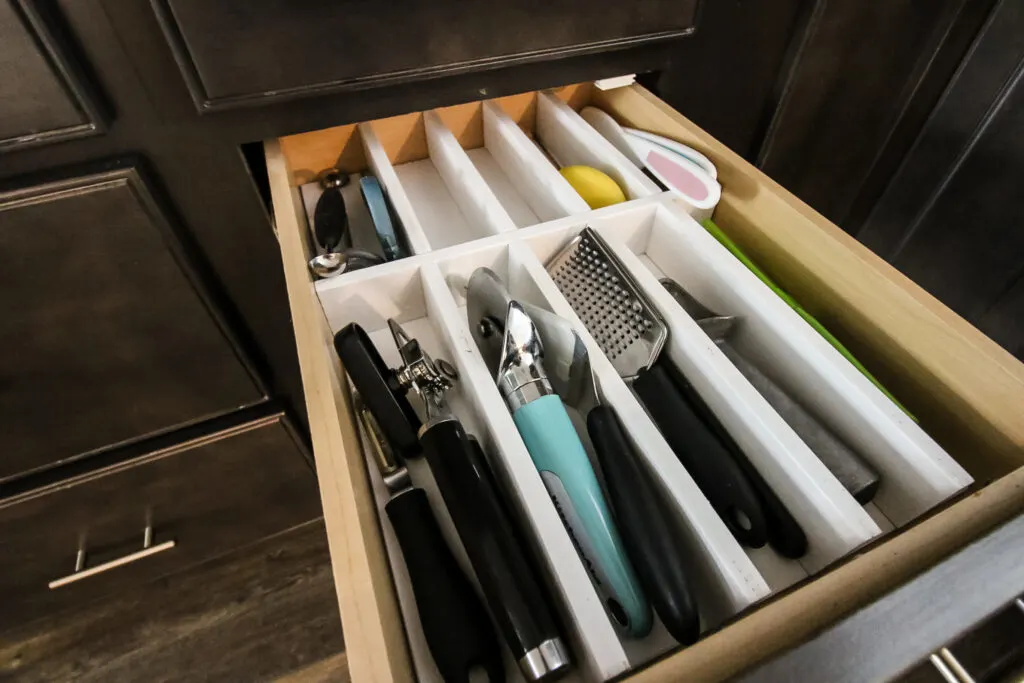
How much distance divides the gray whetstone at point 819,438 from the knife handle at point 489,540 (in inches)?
8.7

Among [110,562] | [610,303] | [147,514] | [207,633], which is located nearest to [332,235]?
[610,303]

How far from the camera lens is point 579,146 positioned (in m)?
0.67

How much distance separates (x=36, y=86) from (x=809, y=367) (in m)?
0.61

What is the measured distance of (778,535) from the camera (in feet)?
1.27

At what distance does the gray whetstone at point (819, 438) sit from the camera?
40cm

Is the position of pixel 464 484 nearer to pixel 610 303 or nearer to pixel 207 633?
pixel 610 303

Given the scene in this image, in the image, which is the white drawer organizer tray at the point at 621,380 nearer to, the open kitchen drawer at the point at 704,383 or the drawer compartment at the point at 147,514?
the open kitchen drawer at the point at 704,383

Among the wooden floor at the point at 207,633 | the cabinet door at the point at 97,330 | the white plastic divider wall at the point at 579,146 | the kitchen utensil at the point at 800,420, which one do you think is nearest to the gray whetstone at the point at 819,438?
the kitchen utensil at the point at 800,420

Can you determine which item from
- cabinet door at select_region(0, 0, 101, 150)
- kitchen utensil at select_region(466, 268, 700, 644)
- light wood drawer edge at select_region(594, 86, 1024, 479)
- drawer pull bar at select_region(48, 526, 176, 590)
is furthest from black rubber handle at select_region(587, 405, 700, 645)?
drawer pull bar at select_region(48, 526, 176, 590)

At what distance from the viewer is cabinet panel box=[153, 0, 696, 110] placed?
1.48 ft

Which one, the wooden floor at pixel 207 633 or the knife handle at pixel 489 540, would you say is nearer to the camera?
the knife handle at pixel 489 540

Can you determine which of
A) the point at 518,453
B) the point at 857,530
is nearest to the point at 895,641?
the point at 857,530

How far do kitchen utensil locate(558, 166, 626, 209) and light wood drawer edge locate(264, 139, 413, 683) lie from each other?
29 centimetres

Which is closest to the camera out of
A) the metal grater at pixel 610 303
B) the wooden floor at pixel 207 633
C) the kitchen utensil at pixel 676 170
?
the metal grater at pixel 610 303
